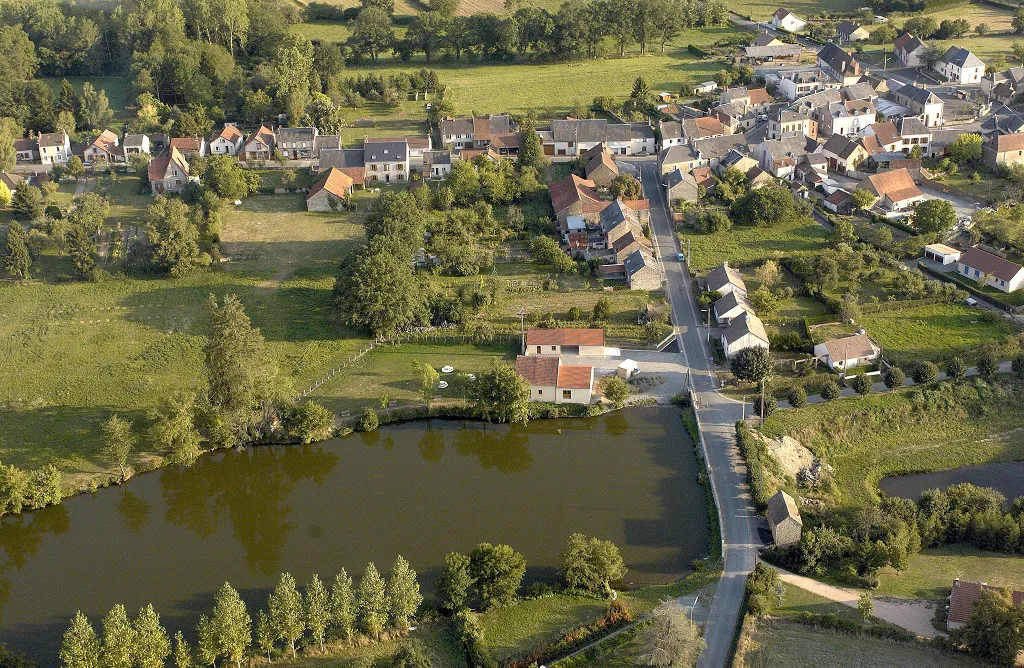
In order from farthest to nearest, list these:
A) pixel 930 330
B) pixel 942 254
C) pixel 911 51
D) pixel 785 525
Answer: pixel 911 51, pixel 942 254, pixel 930 330, pixel 785 525

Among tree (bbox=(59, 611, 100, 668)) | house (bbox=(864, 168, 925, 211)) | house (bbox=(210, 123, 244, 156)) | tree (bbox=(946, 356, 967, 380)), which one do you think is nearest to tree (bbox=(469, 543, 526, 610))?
tree (bbox=(59, 611, 100, 668))

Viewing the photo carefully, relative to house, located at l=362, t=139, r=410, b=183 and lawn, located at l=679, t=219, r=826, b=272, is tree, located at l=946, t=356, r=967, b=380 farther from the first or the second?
house, located at l=362, t=139, r=410, b=183

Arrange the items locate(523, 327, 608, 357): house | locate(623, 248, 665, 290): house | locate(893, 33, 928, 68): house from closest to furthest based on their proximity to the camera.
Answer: locate(523, 327, 608, 357): house, locate(623, 248, 665, 290): house, locate(893, 33, 928, 68): house

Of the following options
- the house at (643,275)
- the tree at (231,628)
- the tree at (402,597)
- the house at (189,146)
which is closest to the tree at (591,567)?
the tree at (402,597)

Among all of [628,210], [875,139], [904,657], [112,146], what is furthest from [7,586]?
[875,139]

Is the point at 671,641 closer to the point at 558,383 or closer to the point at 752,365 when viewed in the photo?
the point at 558,383

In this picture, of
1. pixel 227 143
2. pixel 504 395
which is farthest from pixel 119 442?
pixel 227 143
